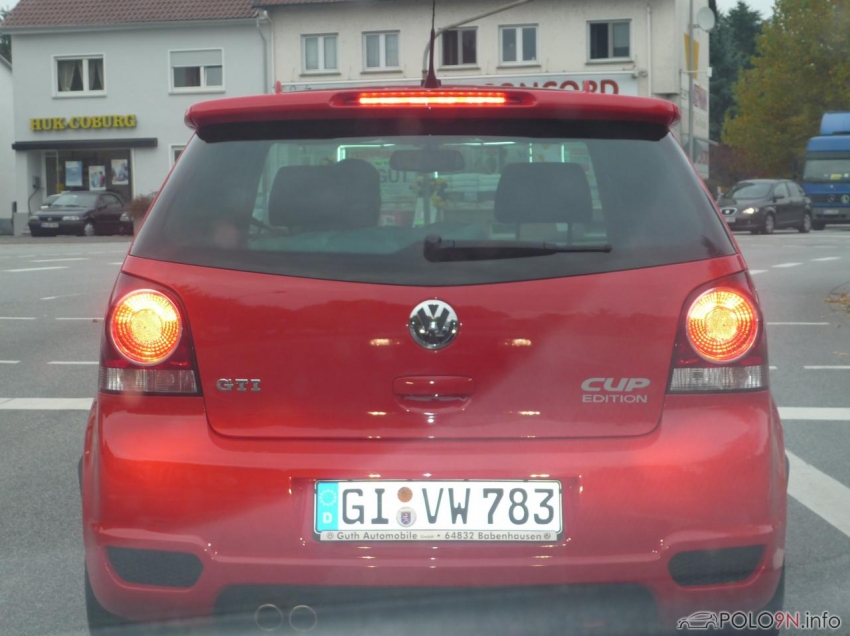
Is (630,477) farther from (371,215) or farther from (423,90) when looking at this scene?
(423,90)

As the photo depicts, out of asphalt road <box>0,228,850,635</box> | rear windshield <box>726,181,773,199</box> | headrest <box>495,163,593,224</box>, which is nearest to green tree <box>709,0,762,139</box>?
rear windshield <box>726,181,773,199</box>

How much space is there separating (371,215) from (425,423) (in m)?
0.53

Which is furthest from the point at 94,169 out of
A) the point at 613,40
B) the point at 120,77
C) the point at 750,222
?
the point at 750,222

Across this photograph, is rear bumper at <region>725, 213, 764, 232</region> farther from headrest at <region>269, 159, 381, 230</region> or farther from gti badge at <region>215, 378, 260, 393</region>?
gti badge at <region>215, 378, 260, 393</region>

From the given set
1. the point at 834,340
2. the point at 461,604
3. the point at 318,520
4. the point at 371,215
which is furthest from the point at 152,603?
the point at 834,340

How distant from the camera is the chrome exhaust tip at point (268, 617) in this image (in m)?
2.93

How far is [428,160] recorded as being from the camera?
3205 mm

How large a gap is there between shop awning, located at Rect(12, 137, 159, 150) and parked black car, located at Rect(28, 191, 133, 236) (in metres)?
4.76

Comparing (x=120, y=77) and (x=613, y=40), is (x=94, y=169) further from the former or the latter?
(x=613, y=40)

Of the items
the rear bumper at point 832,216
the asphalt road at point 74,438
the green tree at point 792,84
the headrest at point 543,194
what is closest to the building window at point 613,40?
the rear bumper at point 832,216

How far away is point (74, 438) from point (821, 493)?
384cm

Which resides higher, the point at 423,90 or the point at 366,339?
the point at 423,90

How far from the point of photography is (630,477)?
9.55ft

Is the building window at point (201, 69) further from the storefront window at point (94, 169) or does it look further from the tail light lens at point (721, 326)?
the tail light lens at point (721, 326)
